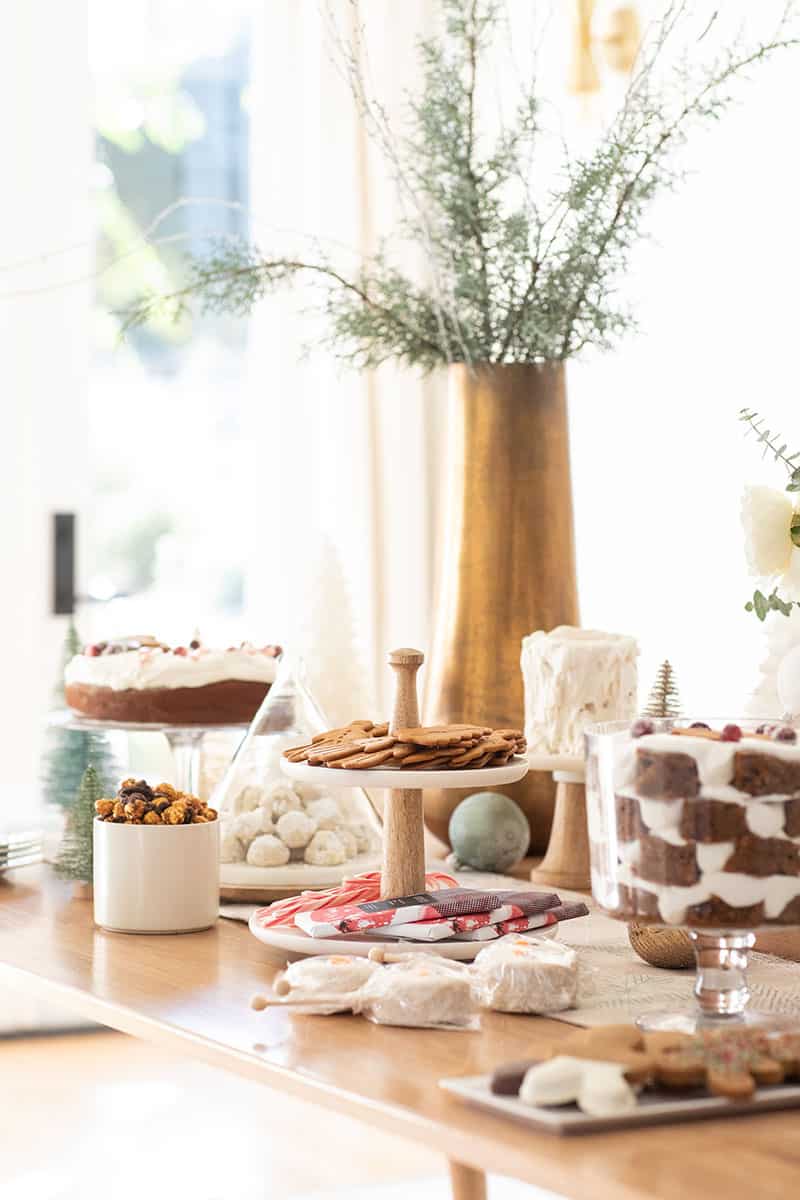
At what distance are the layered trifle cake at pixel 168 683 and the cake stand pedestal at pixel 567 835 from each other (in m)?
0.32

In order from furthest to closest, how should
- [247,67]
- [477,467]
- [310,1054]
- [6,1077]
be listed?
[247,67]
[6,1077]
[477,467]
[310,1054]

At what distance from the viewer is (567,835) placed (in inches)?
57.7

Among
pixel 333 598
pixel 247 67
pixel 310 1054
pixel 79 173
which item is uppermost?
pixel 247 67

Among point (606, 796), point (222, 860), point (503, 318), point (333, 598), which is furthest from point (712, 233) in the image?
point (606, 796)

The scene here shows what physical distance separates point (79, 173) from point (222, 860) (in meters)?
1.80

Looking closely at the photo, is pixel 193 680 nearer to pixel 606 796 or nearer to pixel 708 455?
pixel 606 796

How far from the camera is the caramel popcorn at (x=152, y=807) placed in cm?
126

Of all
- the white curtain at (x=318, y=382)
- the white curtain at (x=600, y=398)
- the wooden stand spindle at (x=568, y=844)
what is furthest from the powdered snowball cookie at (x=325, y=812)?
the white curtain at (x=318, y=382)

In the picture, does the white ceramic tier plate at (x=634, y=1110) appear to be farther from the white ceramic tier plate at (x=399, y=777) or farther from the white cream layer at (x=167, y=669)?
the white cream layer at (x=167, y=669)

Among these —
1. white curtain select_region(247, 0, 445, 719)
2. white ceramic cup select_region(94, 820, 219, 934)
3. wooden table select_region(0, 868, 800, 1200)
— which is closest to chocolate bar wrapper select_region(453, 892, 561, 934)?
wooden table select_region(0, 868, 800, 1200)

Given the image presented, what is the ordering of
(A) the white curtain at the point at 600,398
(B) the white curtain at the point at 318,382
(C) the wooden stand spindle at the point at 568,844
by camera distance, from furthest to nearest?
1. (B) the white curtain at the point at 318,382
2. (A) the white curtain at the point at 600,398
3. (C) the wooden stand spindle at the point at 568,844

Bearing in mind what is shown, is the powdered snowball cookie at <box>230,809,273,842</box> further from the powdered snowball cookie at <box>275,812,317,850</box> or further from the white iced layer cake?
the white iced layer cake

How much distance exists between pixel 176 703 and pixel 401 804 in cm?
41

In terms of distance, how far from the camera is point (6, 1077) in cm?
273
